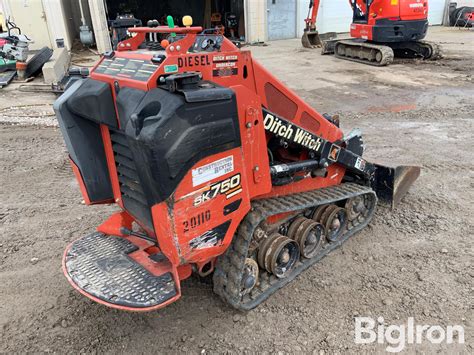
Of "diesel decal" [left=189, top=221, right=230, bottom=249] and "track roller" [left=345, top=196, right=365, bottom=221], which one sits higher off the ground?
"diesel decal" [left=189, top=221, right=230, bottom=249]

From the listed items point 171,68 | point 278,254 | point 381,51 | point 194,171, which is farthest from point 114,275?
point 381,51

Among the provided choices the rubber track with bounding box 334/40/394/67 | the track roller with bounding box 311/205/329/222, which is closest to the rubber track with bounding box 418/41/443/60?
the rubber track with bounding box 334/40/394/67

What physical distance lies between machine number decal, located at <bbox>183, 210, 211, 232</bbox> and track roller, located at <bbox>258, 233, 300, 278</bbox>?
0.81 metres

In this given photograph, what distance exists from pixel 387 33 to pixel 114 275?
12.9m

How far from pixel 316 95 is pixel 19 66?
8.40 meters

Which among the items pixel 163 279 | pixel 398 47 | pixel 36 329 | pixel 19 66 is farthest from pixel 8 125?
pixel 398 47

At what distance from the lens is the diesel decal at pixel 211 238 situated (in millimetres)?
2814

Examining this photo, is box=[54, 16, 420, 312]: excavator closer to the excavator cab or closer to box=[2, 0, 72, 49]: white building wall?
the excavator cab

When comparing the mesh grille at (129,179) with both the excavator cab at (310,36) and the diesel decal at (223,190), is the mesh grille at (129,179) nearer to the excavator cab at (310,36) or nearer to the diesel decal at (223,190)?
the diesel decal at (223,190)

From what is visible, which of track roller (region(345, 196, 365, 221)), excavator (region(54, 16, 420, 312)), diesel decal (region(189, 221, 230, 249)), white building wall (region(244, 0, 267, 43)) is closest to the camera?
excavator (region(54, 16, 420, 312))

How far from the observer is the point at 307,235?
147 inches

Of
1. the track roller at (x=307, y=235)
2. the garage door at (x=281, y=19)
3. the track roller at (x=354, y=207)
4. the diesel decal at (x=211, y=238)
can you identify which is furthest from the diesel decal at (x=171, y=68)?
the garage door at (x=281, y=19)

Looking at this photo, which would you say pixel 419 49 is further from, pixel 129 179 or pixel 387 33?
pixel 129 179

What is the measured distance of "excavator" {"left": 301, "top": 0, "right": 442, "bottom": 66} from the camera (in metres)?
13.2
